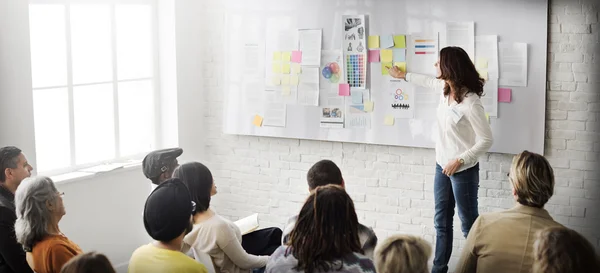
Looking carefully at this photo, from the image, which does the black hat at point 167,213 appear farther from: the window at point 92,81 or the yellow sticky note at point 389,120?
the yellow sticky note at point 389,120

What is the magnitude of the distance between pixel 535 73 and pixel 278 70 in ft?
7.06

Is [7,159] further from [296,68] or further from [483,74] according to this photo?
[483,74]

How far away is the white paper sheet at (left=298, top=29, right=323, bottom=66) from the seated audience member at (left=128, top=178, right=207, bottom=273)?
10.7ft

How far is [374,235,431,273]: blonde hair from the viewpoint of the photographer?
3.16 metres

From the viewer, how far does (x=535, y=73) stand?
577 cm

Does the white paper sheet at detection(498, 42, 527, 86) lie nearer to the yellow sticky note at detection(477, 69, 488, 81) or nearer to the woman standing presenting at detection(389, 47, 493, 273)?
the yellow sticky note at detection(477, 69, 488, 81)

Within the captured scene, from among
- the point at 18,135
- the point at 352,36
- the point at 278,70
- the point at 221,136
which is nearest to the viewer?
the point at 18,135

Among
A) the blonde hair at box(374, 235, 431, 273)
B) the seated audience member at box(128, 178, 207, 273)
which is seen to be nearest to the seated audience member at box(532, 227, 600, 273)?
the blonde hair at box(374, 235, 431, 273)

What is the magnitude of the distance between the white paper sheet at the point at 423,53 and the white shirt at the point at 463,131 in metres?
0.39

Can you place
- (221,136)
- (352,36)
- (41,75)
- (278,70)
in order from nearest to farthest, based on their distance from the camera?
(41,75) < (352,36) < (278,70) < (221,136)

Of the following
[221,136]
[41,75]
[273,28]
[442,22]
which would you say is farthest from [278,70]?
[41,75]

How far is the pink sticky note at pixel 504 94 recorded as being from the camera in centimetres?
587

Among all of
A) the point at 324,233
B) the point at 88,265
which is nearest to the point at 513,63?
the point at 324,233

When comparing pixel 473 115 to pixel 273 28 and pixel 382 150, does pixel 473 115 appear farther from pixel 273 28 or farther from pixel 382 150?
pixel 273 28
